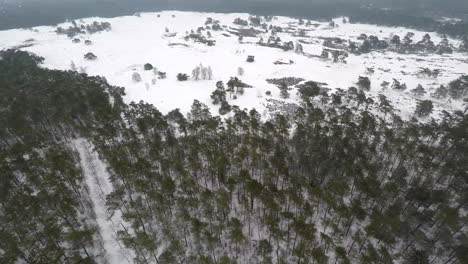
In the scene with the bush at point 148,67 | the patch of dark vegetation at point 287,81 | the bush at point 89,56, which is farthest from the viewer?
the bush at point 89,56

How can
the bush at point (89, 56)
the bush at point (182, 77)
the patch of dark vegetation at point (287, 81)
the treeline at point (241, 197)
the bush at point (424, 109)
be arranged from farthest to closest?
the bush at point (89, 56), the bush at point (182, 77), the patch of dark vegetation at point (287, 81), the bush at point (424, 109), the treeline at point (241, 197)

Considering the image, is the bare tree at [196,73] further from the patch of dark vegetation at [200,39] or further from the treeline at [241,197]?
the patch of dark vegetation at [200,39]

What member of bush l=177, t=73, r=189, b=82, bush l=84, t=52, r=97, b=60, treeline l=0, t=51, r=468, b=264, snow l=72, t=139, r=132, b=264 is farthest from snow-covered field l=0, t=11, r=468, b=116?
treeline l=0, t=51, r=468, b=264

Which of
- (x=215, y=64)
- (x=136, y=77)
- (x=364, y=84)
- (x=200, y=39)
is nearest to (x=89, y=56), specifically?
(x=136, y=77)

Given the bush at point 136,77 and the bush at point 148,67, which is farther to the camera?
the bush at point 148,67

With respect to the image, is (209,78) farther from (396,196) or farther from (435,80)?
(435,80)

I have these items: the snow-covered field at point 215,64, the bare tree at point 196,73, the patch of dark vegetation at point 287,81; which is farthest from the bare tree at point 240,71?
the bare tree at point 196,73

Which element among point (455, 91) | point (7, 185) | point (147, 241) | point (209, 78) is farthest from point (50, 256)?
point (455, 91)

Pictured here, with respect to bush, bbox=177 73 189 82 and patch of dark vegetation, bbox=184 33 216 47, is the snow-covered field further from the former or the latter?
patch of dark vegetation, bbox=184 33 216 47
